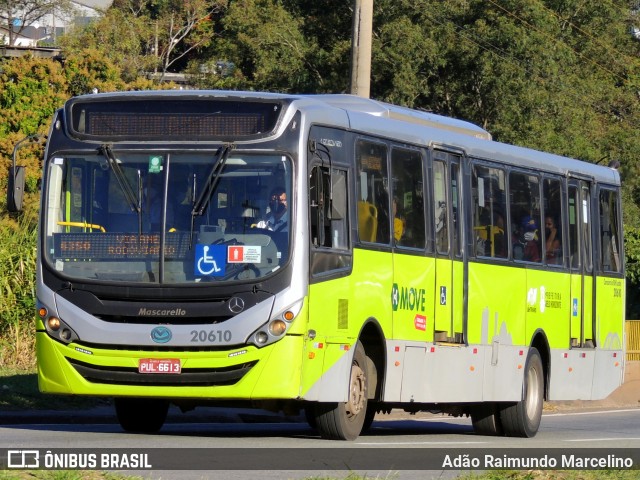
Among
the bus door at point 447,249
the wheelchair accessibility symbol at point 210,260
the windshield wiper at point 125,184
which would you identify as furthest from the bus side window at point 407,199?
the windshield wiper at point 125,184

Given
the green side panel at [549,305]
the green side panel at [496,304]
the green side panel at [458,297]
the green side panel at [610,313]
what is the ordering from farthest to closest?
1. the green side panel at [610,313]
2. the green side panel at [549,305]
3. the green side panel at [496,304]
4. the green side panel at [458,297]

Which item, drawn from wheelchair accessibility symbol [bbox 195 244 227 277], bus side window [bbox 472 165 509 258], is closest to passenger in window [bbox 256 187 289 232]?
wheelchair accessibility symbol [bbox 195 244 227 277]

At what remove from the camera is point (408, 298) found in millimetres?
14406

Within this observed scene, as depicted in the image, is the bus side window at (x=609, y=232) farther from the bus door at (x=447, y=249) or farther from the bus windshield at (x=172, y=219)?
the bus windshield at (x=172, y=219)

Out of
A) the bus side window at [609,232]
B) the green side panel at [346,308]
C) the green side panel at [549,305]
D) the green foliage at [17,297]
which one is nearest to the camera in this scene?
the green side panel at [346,308]

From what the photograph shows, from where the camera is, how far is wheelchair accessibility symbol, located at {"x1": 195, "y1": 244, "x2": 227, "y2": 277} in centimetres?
1227

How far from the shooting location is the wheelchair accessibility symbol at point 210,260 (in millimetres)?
12273

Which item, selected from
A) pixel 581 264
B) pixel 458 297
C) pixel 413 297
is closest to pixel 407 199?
pixel 413 297

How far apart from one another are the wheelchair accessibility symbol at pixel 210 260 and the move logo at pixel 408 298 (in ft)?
7.75

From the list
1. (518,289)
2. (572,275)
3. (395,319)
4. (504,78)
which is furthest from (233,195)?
(504,78)

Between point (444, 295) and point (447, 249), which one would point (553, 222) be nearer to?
point (447, 249)

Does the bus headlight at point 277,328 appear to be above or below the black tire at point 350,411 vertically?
above

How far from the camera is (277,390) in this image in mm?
12156

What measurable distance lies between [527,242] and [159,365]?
21.5 ft
